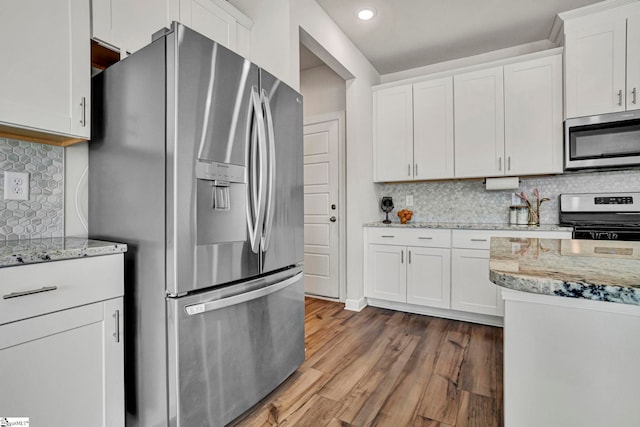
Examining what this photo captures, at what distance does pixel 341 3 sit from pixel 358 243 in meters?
2.22

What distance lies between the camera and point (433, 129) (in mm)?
3338

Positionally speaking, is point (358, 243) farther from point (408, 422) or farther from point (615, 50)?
point (615, 50)

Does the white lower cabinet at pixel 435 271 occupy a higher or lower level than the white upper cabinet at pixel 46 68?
lower

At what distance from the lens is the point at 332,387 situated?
6.29ft

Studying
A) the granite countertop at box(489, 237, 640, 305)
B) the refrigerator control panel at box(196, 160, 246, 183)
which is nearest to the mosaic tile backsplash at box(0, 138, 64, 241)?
the refrigerator control panel at box(196, 160, 246, 183)

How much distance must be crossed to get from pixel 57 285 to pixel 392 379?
184cm

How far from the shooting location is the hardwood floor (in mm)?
1644

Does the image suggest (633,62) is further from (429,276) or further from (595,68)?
(429,276)

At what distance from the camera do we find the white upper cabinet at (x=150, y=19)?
1.49m

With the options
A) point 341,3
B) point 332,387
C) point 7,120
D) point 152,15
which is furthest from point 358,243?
point 7,120

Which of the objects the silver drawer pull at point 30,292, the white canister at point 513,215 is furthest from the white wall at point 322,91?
the silver drawer pull at point 30,292

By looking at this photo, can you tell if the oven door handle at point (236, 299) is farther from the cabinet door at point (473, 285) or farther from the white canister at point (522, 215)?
the white canister at point (522, 215)

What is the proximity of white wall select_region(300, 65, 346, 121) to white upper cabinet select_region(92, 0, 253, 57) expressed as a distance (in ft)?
5.69

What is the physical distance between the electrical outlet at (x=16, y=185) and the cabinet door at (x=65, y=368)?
0.69 meters
